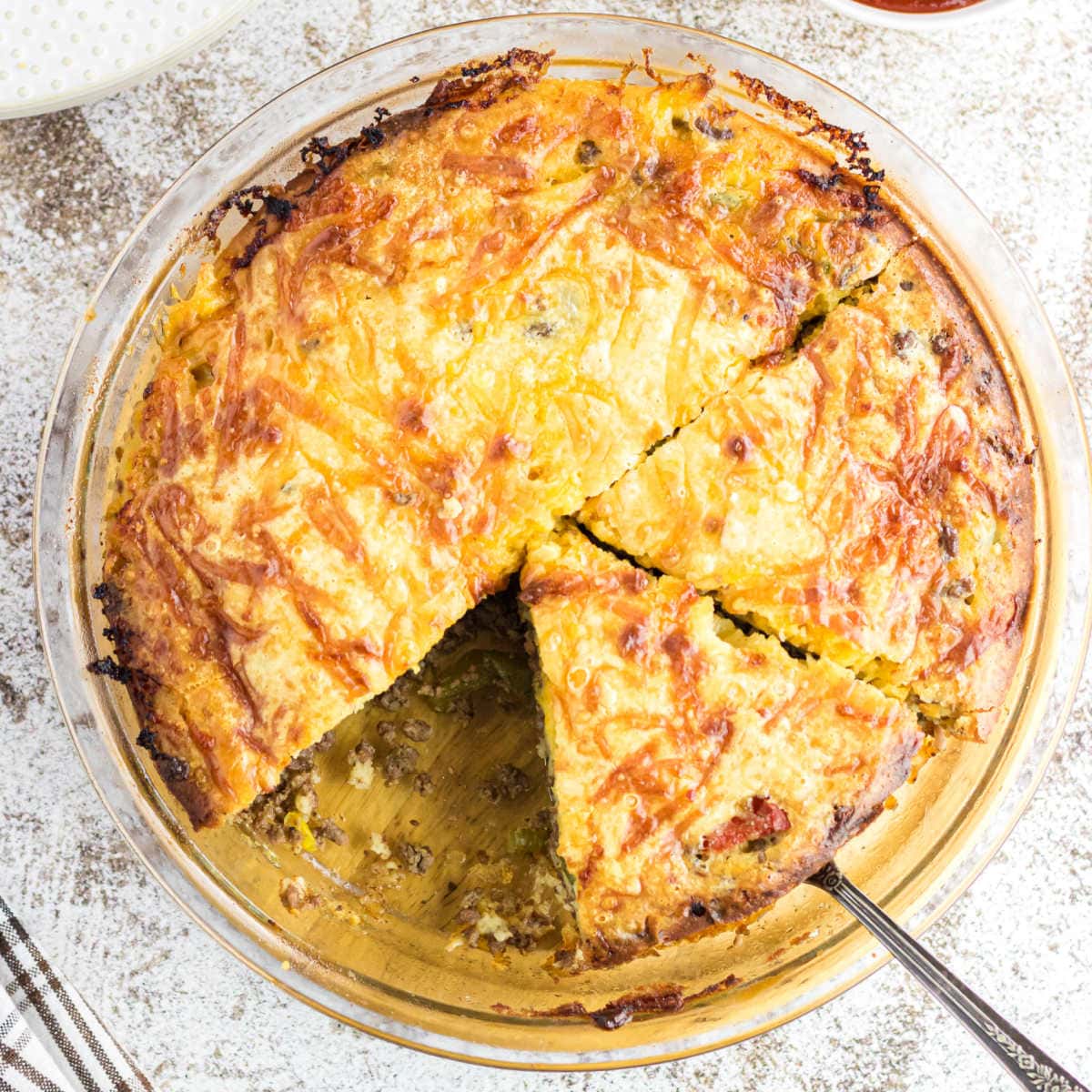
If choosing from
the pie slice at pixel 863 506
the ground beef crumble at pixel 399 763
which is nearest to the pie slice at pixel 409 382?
the pie slice at pixel 863 506

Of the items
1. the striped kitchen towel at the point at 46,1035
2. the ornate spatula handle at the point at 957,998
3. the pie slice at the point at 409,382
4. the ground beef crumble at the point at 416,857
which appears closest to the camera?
the ornate spatula handle at the point at 957,998

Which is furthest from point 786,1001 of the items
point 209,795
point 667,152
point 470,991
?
point 667,152

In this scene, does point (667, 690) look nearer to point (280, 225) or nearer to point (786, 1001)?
point (786, 1001)

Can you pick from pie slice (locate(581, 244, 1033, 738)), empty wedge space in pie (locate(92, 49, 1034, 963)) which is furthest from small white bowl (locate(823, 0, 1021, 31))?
pie slice (locate(581, 244, 1033, 738))

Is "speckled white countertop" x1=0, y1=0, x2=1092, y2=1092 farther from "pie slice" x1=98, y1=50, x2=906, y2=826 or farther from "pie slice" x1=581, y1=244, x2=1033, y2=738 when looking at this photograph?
"pie slice" x1=581, y1=244, x2=1033, y2=738

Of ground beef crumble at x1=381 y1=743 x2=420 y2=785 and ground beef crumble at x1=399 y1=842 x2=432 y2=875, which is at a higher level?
ground beef crumble at x1=381 y1=743 x2=420 y2=785

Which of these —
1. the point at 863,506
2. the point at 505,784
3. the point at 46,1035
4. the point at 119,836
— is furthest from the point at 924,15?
the point at 46,1035

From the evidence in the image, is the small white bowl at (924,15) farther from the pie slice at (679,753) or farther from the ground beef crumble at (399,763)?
the ground beef crumble at (399,763)
